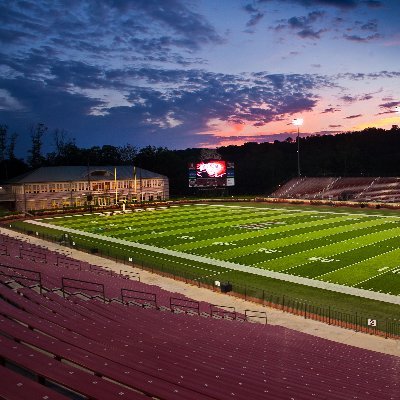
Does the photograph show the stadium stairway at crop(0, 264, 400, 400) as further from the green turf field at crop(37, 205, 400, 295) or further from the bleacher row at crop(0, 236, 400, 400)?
the green turf field at crop(37, 205, 400, 295)

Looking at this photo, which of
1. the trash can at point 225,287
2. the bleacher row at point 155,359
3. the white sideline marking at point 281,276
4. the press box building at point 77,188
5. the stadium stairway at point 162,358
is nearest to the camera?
the bleacher row at point 155,359

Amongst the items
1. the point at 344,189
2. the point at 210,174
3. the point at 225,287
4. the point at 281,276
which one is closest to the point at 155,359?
the point at 225,287

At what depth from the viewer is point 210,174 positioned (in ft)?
239

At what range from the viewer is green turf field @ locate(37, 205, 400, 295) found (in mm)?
27359

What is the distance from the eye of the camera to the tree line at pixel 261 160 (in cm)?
10188

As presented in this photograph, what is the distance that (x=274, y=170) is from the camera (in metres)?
112

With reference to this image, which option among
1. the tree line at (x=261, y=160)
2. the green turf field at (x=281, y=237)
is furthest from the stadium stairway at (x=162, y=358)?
the tree line at (x=261, y=160)

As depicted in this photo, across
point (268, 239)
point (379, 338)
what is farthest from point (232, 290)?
point (268, 239)

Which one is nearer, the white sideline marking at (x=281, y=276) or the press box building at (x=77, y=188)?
the white sideline marking at (x=281, y=276)

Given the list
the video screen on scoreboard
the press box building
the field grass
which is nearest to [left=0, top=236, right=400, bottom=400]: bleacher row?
the field grass

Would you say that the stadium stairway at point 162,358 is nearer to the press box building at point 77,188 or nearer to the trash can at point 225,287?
the trash can at point 225,287

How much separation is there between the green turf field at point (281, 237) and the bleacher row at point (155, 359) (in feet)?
41.0

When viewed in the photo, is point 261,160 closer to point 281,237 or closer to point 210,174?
point 210,174

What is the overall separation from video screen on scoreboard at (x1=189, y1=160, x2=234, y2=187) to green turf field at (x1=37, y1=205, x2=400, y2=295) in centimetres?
1071
